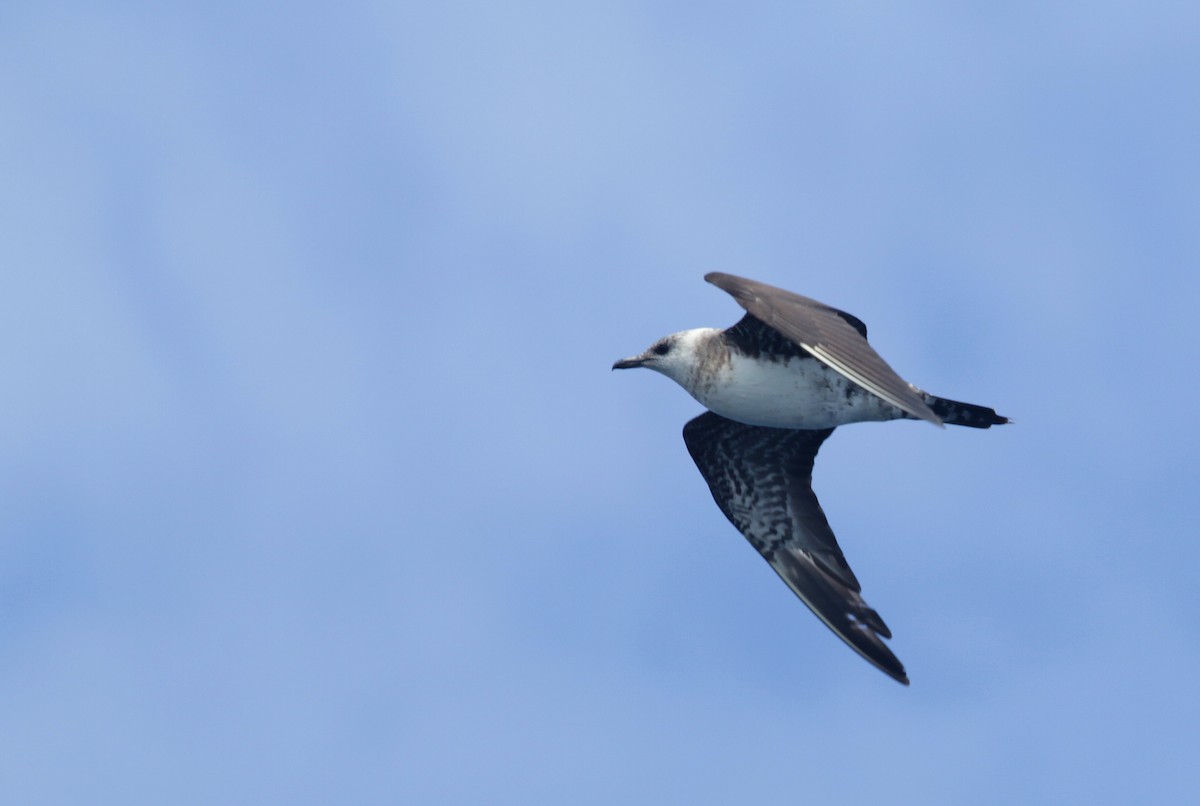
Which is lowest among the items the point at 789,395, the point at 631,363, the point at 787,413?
the point at 787,413

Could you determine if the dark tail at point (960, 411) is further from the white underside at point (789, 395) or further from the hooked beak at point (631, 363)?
the hooked beak at point (631, 363)

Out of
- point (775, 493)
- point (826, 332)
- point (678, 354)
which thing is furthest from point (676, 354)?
point (826, 332)

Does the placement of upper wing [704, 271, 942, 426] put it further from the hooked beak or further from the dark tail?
the hooked beak

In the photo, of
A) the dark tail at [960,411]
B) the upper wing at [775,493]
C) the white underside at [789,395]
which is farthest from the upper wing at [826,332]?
the upper wing at [775,493]

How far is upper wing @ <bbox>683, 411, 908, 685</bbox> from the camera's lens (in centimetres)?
1569

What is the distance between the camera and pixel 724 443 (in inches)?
629

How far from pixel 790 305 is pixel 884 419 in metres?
1.95

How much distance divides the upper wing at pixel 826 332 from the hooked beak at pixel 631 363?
203 cm

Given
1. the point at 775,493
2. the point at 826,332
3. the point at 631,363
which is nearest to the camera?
the point at 826,332

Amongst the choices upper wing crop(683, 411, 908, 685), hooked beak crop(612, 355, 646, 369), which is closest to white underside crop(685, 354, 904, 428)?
upper wing crop(683, 411, 908, 685)

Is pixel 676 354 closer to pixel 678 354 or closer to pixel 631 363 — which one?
pixel 678 354

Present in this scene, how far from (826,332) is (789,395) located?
154cm

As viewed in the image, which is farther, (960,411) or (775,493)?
(775,493)

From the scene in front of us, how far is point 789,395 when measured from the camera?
1457 centimetres
